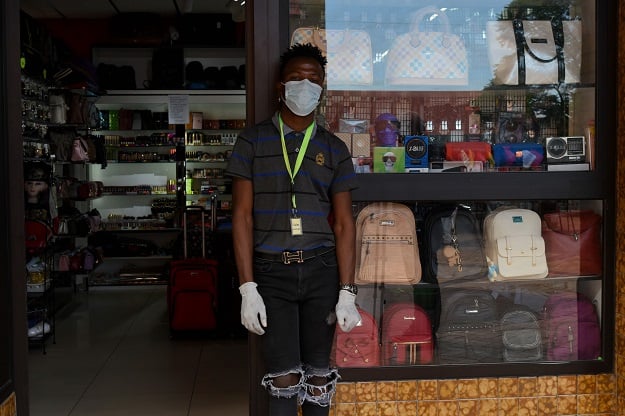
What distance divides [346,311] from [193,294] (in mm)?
3570

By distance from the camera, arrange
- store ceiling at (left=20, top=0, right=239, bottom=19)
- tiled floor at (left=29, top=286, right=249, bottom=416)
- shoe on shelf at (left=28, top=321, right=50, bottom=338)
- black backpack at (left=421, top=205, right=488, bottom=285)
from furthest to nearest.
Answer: store ceiling at (left=20, top=0, right=239, bottom=19)
shoe on shelf at (left=28, top=321, right=50, bottom=338)
tiled floor at (left=29, top=286, right=249, bottom=416)
black backpack at (left=421, top=205, right=488, bottom=285)

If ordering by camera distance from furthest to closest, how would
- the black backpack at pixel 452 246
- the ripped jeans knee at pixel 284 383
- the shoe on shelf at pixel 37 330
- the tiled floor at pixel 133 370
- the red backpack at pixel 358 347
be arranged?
the shoe on shelf at pixel 37 330 < the tiled floor at pixel 133 370 < the black backpack at pixel 452 246 < the red backpack at pixel 358 347 < the ripped jeans knee at pixel 284 383

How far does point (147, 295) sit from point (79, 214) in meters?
1.23

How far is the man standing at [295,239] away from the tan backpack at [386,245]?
23.8 inches

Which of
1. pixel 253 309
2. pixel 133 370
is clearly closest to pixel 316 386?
pixel 253 309

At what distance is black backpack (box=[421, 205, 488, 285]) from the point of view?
11.8 ft

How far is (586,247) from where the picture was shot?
12.1 ft

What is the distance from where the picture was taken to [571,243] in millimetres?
3691

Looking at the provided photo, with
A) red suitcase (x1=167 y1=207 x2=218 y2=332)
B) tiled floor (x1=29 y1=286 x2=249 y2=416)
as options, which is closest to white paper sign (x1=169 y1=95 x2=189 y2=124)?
tiled floor (x1=29 y1=286 x2=249 y2=416)

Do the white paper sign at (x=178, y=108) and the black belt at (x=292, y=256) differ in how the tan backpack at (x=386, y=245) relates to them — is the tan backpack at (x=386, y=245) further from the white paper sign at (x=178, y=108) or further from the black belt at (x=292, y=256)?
the white paper sign at (x=178, y=108)

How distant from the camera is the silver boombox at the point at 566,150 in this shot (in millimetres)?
3623

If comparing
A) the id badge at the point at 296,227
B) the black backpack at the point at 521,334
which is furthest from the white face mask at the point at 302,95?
the black backpack at the point at 521,334

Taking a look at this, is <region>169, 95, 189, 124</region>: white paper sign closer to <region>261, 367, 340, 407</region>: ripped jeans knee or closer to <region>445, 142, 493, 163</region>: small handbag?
<region>445, 142, 493, 163</region>: small handbag

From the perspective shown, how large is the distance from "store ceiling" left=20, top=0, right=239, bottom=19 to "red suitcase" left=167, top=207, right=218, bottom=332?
3.82 meters
